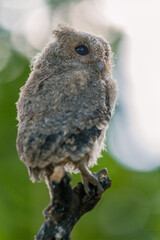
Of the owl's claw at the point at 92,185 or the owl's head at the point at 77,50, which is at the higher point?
the owl's head at the point at 77,50

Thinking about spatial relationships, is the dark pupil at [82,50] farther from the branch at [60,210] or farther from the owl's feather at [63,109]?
the branch at [60,210]

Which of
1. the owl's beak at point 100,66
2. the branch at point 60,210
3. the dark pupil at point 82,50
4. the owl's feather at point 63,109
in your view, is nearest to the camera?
the branch at point 60,210

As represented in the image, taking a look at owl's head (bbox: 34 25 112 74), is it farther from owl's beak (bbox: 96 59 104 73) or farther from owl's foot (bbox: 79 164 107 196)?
owl's foot (bbox: 79 164 107 196)

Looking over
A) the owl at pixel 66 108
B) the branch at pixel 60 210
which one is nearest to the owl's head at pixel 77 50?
the owl at pixel 66 108

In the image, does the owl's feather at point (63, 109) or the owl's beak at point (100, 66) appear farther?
the owl's beak at point (100, 66)

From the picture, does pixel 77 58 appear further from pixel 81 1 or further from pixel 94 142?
pixel 81 1

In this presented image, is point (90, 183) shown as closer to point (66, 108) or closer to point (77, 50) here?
point (66, 108)

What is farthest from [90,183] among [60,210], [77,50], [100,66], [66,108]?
[77,50]

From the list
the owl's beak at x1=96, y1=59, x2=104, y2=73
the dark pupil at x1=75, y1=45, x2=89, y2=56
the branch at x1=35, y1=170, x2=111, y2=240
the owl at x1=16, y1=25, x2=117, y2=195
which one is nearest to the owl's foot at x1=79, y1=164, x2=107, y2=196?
the owl at x1=16, y1=25, x2=117, y2=195

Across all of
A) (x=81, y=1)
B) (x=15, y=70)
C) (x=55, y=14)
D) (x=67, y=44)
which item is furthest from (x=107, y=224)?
(x=81, y=1)
